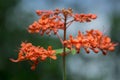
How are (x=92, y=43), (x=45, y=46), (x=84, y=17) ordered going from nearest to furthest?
(x=92, y=43), (x=84, y=17), (x=45, y=46)

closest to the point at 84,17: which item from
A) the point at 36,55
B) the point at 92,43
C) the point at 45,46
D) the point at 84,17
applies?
the point at 84,17

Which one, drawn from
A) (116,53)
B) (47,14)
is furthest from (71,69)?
(47,14)

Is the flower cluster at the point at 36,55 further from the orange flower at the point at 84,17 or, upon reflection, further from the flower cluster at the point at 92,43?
the orange flower at the point at 84,17

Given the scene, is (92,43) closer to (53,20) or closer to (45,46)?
(53,20)

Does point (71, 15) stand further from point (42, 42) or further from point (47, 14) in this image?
point (42, 42)

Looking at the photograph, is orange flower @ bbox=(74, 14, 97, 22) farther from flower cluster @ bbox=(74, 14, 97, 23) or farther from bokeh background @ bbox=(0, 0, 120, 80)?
bokeh background @ bbox=(0, 0, 120, 80)

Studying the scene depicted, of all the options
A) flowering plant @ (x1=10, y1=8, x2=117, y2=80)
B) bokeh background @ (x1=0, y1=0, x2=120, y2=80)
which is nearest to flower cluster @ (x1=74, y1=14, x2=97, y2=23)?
flowering plant @ (x1=10, y1=8, x2=117, y2=80)

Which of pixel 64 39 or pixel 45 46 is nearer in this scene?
pixel 64 39

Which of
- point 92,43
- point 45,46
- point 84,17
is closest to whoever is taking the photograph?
point 92,43
